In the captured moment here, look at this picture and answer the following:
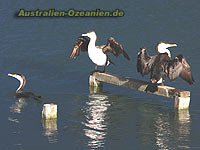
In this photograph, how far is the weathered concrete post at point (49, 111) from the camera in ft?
71.0

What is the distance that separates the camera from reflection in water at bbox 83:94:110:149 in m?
20.0

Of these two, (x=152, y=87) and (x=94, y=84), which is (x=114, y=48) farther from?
(x=152, y=87)

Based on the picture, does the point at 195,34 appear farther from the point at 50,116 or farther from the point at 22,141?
the point at 22,141

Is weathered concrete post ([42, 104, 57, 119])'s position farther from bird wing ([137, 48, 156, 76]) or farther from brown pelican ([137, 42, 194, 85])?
bird wing ([137, 48, 156, 76])

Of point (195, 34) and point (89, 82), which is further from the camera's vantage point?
point (195, 34)

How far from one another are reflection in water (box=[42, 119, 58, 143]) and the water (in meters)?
0.03

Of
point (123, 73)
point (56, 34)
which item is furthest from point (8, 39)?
point (123, 73)

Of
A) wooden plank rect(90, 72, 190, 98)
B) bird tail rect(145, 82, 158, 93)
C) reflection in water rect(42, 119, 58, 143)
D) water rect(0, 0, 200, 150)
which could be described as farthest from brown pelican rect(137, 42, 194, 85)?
reflection in water rect(42, 119, 58, 143)

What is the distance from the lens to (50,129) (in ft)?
69.2

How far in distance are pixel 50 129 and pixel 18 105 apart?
3476 millimetres

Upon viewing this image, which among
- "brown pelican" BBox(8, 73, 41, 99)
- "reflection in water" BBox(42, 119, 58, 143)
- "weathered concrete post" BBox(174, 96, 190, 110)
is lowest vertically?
"reflection in water" BBox(42, 119, 58, 143)

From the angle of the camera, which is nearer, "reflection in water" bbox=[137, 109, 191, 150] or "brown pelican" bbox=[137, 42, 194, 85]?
"reflection in water" bbox=[137, 109, 191, 150]

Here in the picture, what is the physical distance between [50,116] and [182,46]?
1441 cm

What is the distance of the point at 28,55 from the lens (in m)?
33.5
